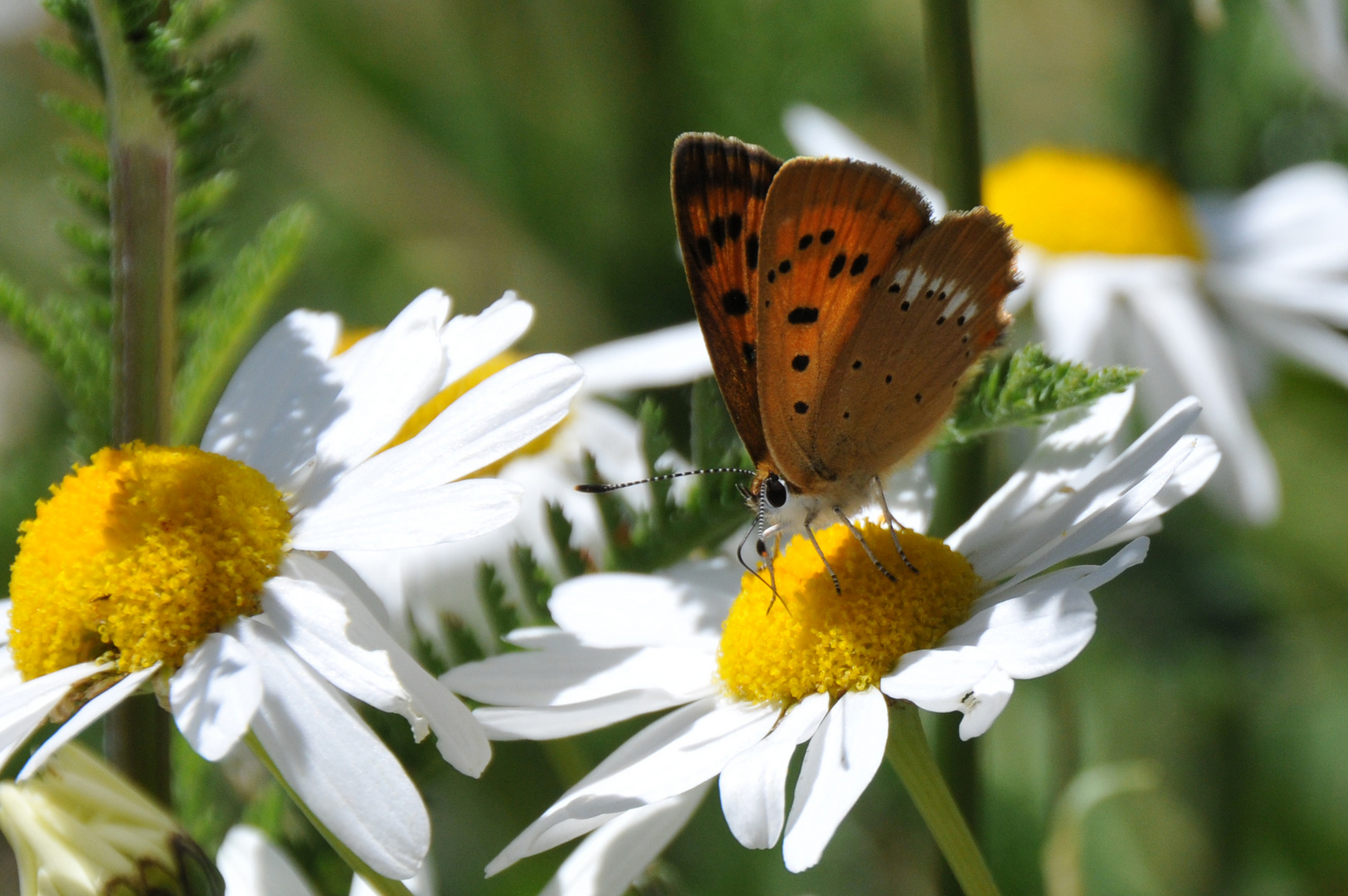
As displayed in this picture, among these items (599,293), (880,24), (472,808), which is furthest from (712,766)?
(880,24)

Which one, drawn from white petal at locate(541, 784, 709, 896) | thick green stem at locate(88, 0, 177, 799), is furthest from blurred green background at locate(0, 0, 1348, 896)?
thick green stem at locate(88, 0, 177, 799)

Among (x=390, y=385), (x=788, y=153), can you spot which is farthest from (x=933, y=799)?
(x=788, y=153)

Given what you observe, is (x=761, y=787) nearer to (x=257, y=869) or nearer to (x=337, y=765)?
(x=337, y=765)

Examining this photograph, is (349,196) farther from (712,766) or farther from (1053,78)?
(712,766)

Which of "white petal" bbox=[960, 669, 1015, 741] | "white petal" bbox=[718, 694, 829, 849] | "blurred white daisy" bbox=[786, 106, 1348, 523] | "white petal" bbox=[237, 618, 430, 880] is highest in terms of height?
"white petal" bbox=[237, 618, 430, 880]

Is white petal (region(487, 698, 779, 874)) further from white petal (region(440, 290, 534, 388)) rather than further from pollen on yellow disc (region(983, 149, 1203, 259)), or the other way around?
pollen on yellow disc (region(983, 149, 1203, 259))

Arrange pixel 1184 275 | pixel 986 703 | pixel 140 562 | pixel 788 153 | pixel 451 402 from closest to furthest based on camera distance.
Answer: pixel 986 703, pixel 140 562, pixel 451 402, pixel 1184 275, pixel 788 153
